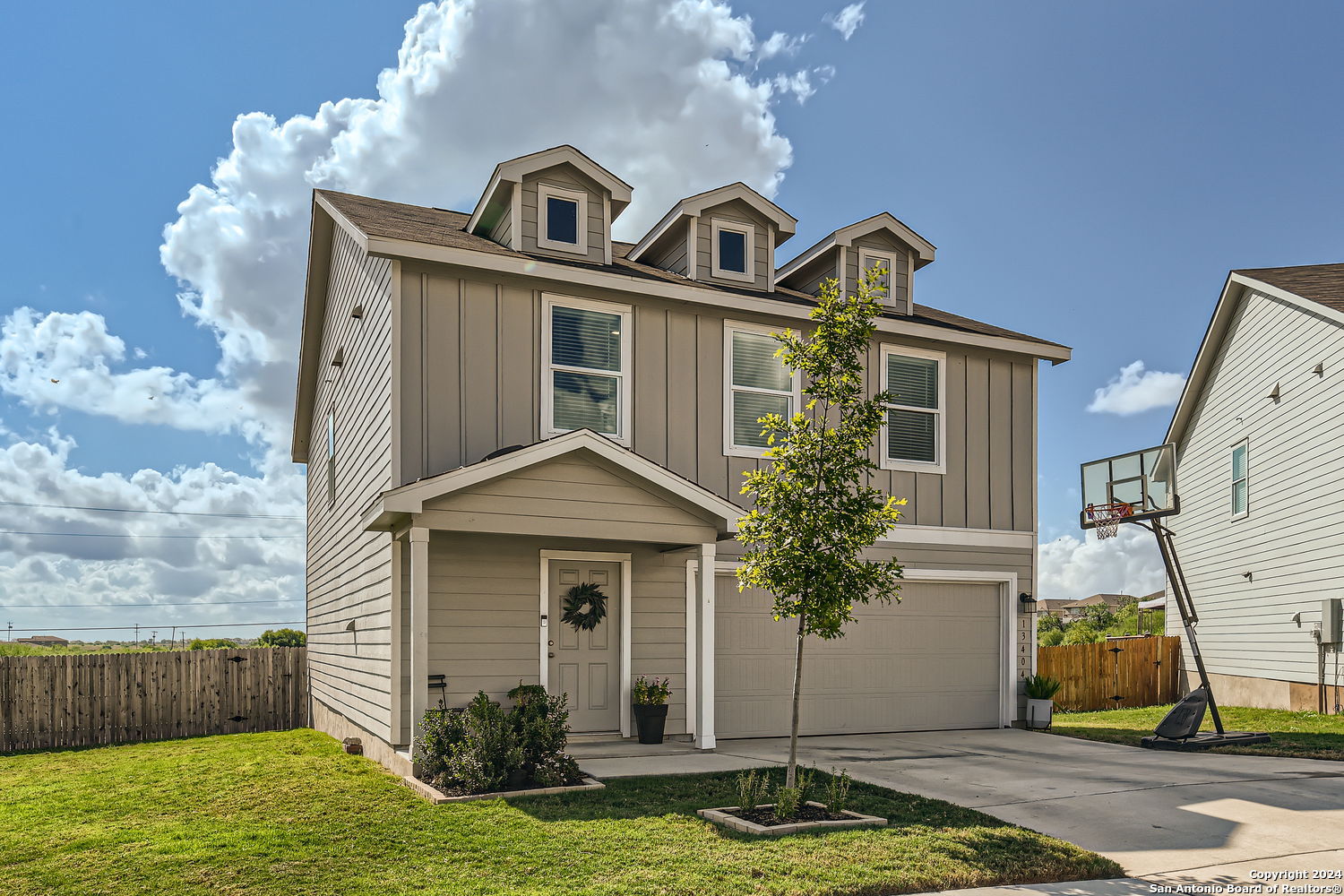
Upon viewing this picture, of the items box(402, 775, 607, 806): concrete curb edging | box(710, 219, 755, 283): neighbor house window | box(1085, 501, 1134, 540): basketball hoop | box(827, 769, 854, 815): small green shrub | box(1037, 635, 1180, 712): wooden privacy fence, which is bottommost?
box(1037, 635, 1180, 712): wooden privacy fence

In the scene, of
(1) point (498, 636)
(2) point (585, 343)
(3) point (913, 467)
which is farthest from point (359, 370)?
(3) point (913, 467)

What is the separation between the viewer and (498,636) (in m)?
11.2

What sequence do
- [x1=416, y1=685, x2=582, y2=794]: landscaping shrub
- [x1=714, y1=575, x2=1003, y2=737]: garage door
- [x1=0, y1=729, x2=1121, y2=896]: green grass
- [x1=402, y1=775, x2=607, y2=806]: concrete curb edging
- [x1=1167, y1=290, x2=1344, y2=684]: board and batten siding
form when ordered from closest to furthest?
[x1=0, y1=729, x2=1121, y2=896]: green grass → [x1=402, y1=775, x2=607, y2=806]: concrete curb edging → [x1=416, y1=685, x2=582, y2=794]: landscaping shrub → [x1=714, y1=575, x2=1003, y2=737]: garage door → [x1=1167, y1=290, x2=1344, y2=684]: board and batten siding

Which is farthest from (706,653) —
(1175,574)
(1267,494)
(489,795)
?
(1267,494)

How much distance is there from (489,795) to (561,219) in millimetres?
6944

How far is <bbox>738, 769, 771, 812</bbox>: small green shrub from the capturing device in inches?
316

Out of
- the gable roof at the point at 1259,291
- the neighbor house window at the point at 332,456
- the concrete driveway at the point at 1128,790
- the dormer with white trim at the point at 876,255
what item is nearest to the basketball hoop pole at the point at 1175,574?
the concrete driveway at the point at 1128,790

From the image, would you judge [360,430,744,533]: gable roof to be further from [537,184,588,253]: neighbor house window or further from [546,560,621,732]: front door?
[537,184,588,253]: neighbor house window

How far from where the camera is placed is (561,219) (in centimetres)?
1274

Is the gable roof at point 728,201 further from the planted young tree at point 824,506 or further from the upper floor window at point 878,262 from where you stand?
the planted young tree at point 824,506

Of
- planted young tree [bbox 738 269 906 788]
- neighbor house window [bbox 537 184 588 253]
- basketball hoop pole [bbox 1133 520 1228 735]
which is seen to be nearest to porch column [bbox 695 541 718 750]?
planted young tree [bbox 738 269 906 788]

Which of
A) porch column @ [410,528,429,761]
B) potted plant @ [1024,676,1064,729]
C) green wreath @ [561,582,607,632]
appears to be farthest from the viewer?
potted plant @ [1024,676,1064,729]

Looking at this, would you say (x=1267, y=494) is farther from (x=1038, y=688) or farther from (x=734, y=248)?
(x=734, y=248)

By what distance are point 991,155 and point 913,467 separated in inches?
172
